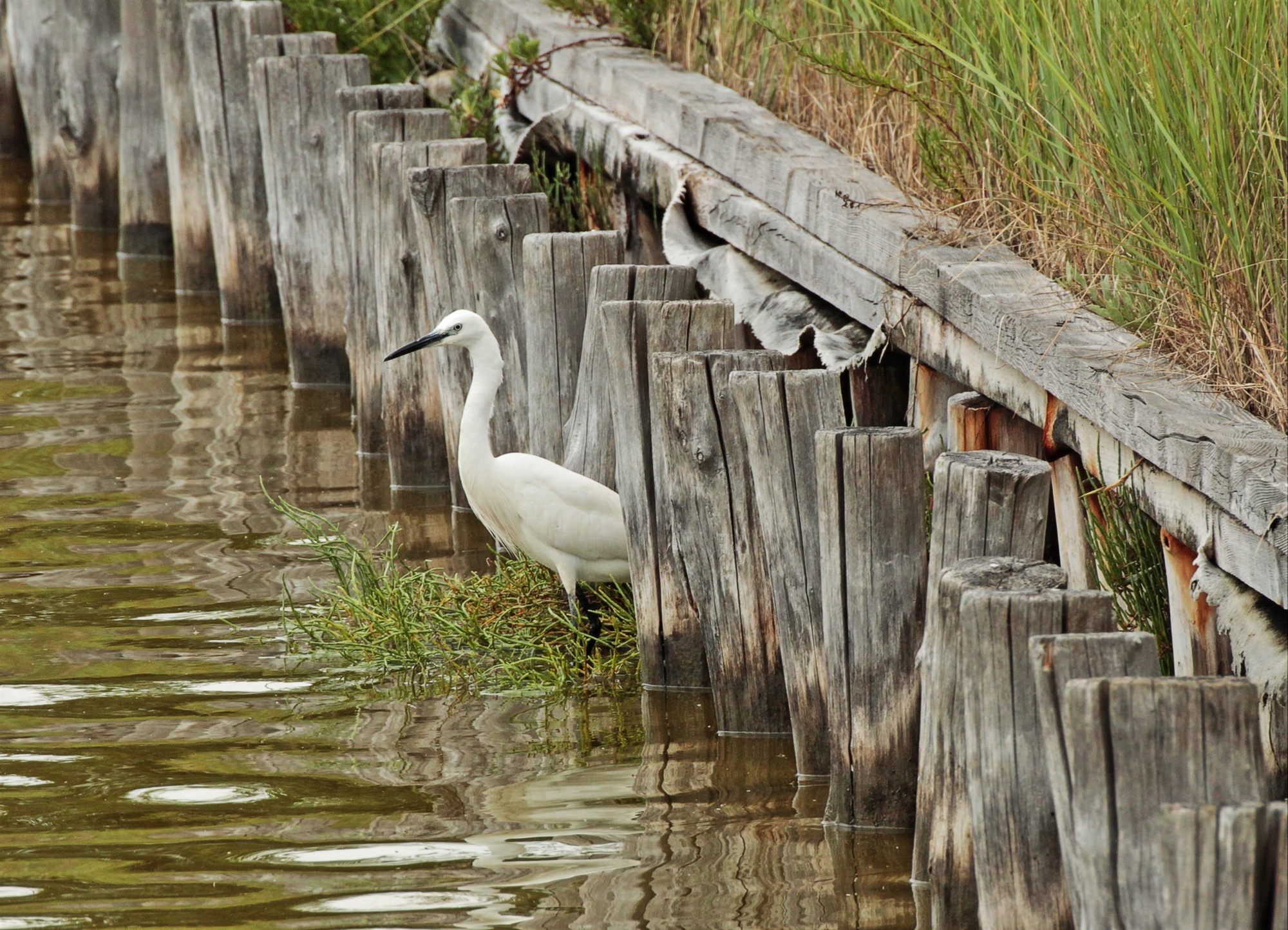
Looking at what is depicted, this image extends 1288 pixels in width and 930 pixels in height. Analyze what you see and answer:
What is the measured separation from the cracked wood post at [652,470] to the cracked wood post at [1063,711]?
67.9 inches

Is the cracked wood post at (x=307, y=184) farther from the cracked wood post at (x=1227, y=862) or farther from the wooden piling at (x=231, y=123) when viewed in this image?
the cracked wood post at (x=1227, y=862)

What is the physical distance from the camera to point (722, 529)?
13.3 feet

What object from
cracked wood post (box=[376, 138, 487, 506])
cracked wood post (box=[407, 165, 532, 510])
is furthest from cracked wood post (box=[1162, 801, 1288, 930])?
cracked wood post (box=[376, 138, 487, 506])

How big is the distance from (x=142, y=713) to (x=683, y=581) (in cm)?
147

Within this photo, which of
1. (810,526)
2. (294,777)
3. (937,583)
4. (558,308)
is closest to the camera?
(937,583)

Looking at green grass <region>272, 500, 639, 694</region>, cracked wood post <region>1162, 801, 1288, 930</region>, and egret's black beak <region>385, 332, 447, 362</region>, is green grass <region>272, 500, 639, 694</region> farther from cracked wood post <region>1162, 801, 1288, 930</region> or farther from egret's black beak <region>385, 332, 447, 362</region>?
cracked wood post <region>1162, 801, 1288, 930</region>

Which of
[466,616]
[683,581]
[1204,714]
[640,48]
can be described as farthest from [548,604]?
[1204,714]

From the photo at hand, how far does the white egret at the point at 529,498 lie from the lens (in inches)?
186

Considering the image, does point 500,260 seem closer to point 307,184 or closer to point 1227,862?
point 307,184

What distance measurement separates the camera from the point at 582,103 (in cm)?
626

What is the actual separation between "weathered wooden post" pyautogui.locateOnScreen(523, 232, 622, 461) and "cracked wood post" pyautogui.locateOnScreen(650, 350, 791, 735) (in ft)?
2.96

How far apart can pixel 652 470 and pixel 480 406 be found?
2.91ft

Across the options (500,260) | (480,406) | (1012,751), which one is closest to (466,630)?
(480,406)

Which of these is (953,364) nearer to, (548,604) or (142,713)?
(548,604)
